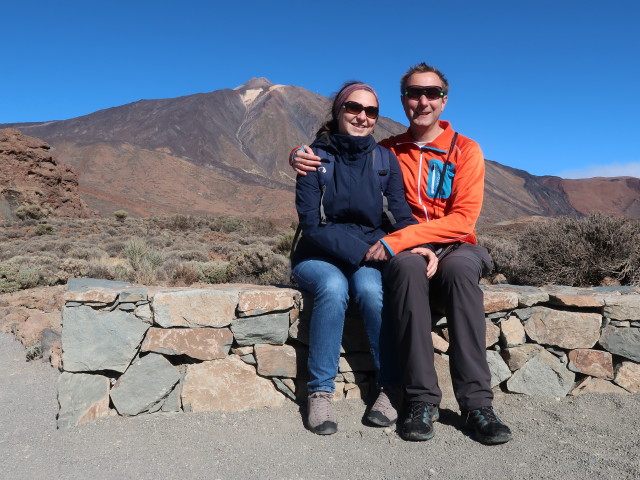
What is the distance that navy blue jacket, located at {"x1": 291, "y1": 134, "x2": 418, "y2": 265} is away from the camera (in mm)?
2895

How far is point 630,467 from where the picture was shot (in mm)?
2277

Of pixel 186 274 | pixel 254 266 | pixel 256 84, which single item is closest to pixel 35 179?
pixel 186 274

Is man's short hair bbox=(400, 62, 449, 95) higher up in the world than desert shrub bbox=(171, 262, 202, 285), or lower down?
higher up

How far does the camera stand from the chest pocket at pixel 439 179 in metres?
3.08

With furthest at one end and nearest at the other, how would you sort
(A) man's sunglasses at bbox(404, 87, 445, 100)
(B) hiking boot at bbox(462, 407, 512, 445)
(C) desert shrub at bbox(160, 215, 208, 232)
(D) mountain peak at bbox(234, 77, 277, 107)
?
(D) mountain peak at bbox(234, 77, 277, 107) < (C) desert shrub at bbox(160, 215, 208, 232) < (A) man's sunglasses at bbox(404, 87, 445, 100) < (B) hiking boot at bbox(462, 407, 512, 445)

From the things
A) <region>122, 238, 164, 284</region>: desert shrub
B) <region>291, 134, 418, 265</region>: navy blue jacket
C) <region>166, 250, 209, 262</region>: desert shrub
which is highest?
<region>291, 134, 418, 265</region>: navy blue jacket

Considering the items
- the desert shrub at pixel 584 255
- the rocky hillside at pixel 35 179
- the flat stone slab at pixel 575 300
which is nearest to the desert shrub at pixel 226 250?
the desert shrub at pixel 584 255

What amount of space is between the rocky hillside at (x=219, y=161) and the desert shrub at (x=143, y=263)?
27.2 meters

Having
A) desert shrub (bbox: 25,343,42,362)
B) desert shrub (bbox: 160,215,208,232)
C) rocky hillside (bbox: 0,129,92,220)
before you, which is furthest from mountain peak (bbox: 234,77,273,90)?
desert shrub (bbox: 25,343,42,362)

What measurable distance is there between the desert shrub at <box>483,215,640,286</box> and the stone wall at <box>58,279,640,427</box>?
155 centimetres

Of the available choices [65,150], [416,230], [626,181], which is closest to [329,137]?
[416,230]

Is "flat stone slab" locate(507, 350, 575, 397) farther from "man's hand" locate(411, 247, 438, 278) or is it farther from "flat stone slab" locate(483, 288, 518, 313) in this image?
"man's hand" locate(411, 247, 438, 278)

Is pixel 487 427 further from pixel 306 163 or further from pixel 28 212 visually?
pixel 28 212

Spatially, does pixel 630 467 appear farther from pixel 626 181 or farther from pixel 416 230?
pixel 626 181
